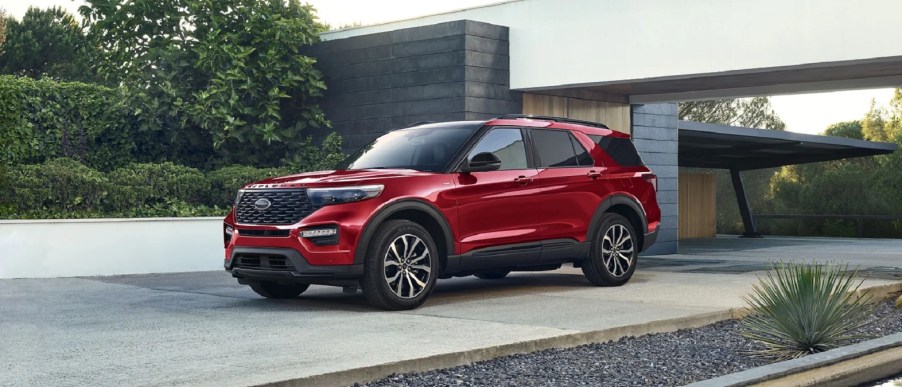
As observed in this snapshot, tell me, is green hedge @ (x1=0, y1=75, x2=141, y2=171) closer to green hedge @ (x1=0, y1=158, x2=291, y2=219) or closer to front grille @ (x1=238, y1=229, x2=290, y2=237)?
green hedge @ (x1=0, y1=158, x2=291, y2=219)

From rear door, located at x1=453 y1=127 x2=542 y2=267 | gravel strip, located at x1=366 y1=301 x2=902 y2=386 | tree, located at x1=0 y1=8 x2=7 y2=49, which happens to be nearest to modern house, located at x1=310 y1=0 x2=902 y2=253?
rear door, located at x1=453 y1=127 x2=542 y2=267

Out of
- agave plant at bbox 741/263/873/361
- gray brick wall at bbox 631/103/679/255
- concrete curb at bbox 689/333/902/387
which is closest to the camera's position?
concrete curb at bbox 689/333/902/387

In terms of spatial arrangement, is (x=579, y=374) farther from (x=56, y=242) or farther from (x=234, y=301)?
(x=56, y=242)

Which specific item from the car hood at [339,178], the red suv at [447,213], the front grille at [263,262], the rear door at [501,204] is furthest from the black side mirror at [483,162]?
the front grille at [263,262]

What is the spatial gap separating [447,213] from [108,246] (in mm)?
6787

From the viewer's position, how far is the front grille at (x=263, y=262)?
9953 millimetres

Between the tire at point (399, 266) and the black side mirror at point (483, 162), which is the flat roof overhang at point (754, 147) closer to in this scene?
the black side mirror at point (483, 162)

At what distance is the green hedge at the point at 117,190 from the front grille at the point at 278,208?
230 inches

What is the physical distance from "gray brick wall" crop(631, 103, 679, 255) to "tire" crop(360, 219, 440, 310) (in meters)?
10.1

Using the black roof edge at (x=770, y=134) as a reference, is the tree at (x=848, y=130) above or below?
above

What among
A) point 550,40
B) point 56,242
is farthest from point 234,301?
point 550,40

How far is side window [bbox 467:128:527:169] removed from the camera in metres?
11.2

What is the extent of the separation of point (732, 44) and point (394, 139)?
6077 millimetres

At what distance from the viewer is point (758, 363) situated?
781 cm
